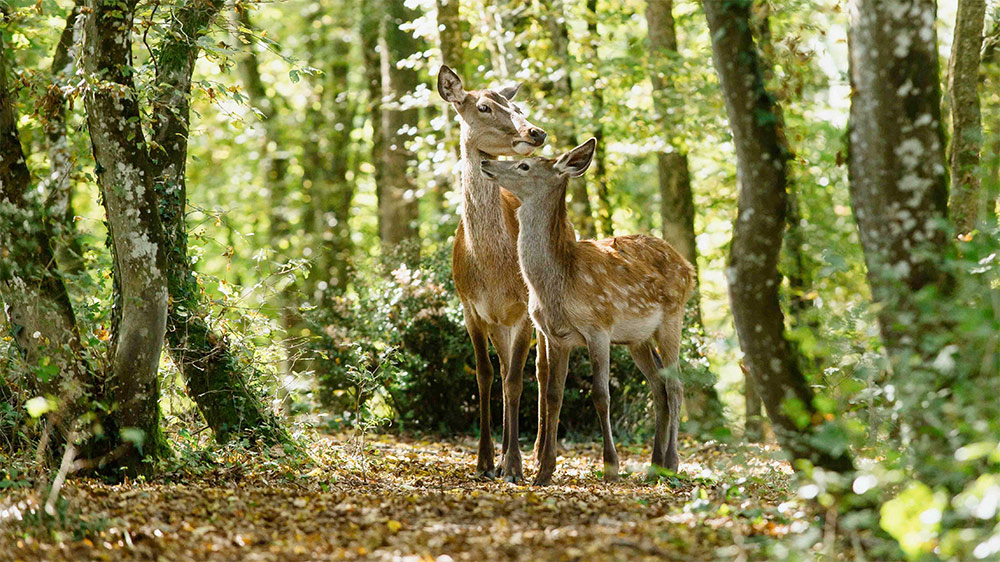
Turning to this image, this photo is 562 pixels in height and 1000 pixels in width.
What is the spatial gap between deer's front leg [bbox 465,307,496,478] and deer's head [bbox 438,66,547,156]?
1.39 m

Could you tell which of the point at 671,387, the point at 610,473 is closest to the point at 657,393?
the point at 671,387

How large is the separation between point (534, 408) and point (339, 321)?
8.74 feet

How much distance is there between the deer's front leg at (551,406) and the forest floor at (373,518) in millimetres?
251

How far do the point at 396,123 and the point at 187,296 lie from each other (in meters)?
9.61

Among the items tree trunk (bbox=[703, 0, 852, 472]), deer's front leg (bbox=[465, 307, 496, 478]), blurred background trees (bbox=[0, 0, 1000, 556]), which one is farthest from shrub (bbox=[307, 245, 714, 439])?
tree trunk (bbox=[703, 0, 852, 472])

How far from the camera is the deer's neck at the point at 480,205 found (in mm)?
8695

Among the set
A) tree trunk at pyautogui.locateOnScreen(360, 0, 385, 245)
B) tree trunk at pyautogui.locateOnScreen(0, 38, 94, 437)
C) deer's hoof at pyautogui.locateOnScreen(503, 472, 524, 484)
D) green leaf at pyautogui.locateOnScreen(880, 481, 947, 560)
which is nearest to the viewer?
green leaf at pyautogui.locateOnScreen(880, 481, 947, 560)

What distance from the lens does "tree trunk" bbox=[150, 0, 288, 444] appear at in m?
7.41

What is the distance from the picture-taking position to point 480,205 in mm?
8727

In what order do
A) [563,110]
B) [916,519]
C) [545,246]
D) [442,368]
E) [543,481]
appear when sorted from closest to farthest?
[916,519], [543,481], [545,246], [442,368], [563,110]

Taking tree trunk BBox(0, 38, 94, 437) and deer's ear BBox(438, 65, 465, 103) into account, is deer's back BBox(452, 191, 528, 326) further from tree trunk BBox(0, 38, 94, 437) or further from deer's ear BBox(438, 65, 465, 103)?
tree trunk BBox(0, 38, 94, 437)

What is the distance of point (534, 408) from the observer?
11312 mm

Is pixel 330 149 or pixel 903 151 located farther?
pixel 330 149

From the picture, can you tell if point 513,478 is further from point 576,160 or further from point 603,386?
point 576,160
